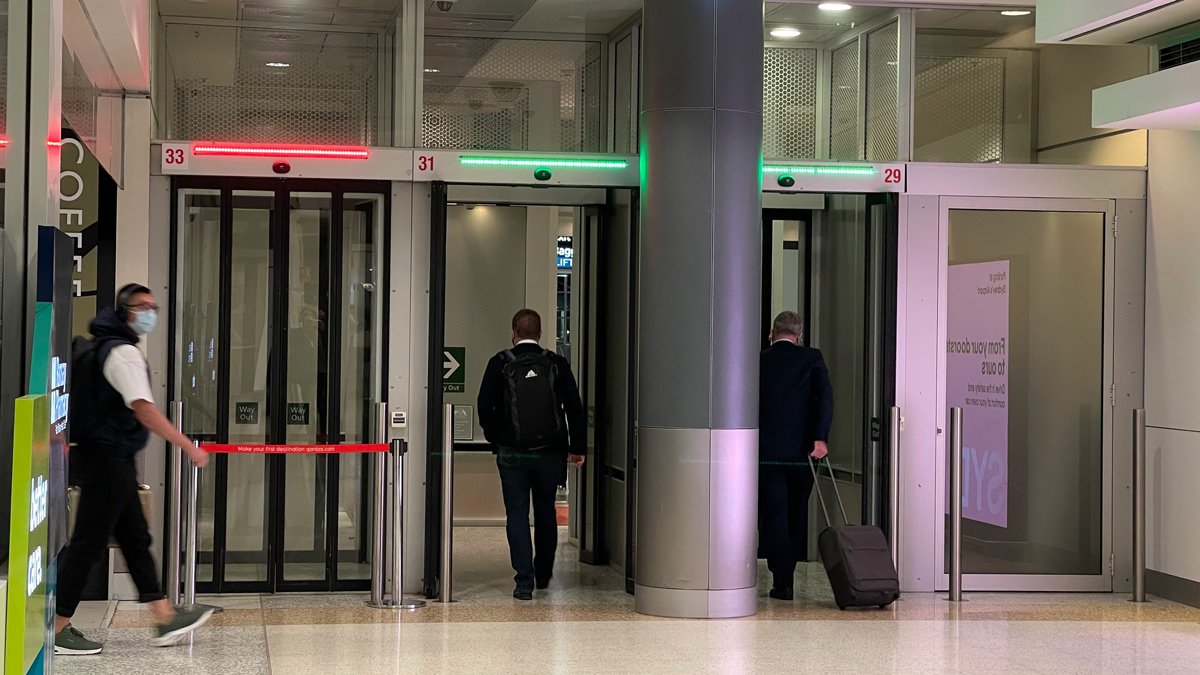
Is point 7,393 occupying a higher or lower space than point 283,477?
higher

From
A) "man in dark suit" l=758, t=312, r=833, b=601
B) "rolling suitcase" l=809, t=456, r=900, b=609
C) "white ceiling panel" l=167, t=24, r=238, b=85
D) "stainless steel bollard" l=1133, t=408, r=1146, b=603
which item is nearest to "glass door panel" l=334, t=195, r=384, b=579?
"white ceiling panel" l=167, t=24, r=238, b=85

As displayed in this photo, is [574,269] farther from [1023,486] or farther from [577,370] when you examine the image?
[1023,486]

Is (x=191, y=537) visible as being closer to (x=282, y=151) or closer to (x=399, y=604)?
(x=399, y=604)

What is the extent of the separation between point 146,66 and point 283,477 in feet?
7.95

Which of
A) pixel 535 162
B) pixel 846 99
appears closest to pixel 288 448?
pixel 535 162

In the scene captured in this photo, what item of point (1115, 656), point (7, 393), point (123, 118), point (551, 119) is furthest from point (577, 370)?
point (7, 393)

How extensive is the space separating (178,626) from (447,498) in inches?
71.8

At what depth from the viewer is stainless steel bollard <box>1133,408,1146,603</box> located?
8445mm

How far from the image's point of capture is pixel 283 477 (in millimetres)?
8242

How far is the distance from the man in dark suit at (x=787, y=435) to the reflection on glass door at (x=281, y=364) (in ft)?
7.64

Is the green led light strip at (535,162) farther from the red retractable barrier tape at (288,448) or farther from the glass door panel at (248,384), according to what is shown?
the red retractable barrier tape at (288,448)

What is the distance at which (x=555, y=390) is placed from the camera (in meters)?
8.44

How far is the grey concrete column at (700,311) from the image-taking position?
25.3ft

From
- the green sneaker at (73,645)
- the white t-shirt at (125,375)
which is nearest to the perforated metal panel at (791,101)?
the white t-shirt at (125,375)
